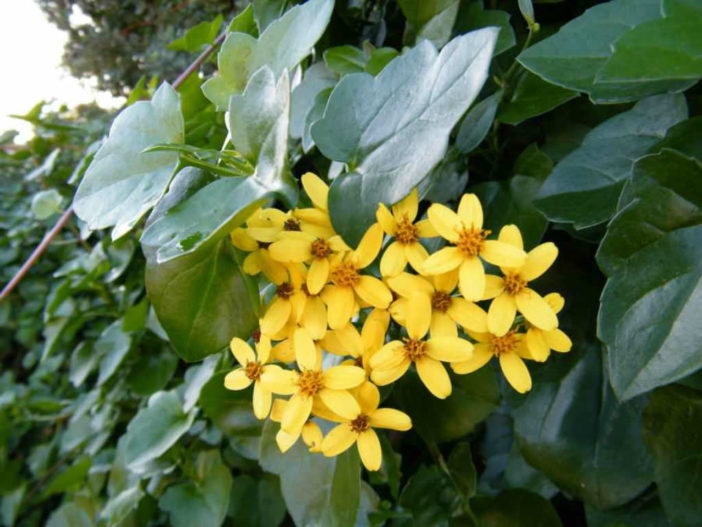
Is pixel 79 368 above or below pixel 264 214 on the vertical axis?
below

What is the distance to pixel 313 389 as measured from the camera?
361 mm

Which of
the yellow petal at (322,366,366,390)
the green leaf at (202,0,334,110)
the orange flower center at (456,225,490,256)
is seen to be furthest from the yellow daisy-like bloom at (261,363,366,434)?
the green leaf at (202,0,334,110)

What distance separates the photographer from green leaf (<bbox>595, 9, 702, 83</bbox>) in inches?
12.3

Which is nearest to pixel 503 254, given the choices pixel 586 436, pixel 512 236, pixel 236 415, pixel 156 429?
pixel 512 236

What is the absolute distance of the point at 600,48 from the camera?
1.24 feet

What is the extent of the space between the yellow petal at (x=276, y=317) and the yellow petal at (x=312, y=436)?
8 centimetres

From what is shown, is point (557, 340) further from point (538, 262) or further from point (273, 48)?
point (273, 48)

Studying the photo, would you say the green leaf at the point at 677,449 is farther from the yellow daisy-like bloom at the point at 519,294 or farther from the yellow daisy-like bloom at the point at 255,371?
the yellow daisy-like bloom at the point at 255,371

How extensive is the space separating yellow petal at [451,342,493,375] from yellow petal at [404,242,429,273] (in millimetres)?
70

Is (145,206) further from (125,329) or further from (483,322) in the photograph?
(125,329)

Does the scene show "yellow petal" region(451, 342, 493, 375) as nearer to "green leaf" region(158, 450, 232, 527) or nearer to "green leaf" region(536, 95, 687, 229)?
"green leaf" region(536, 95, 687, 229)

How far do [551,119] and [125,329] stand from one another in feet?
2.10

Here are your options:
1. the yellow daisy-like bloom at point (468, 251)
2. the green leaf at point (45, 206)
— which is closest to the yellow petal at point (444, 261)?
the yellow daisy-like bloom at point (468, 251)

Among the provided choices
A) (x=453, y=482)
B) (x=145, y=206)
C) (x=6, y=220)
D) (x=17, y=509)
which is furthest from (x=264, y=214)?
(x=6, y=220)
